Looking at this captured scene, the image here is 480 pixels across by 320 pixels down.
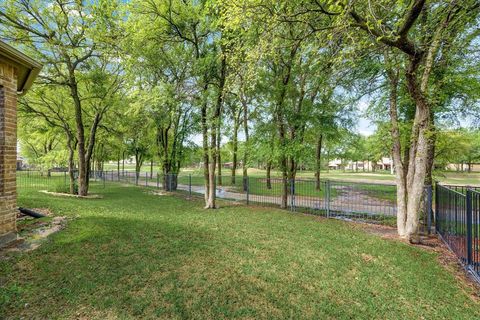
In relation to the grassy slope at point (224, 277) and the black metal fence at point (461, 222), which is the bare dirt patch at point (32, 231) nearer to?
the grassy slope at point (224, 277)

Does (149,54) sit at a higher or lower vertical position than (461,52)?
higher

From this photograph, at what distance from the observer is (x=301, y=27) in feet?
17.9

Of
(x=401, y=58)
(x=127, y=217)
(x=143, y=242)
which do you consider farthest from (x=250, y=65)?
(x=127, y=217)

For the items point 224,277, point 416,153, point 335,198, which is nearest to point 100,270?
point 224,277

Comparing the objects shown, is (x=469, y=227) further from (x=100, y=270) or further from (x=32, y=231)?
(x=32, y=231)

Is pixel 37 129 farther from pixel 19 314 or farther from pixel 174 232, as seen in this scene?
pixel 19 314

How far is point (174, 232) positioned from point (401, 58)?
7.78 metres

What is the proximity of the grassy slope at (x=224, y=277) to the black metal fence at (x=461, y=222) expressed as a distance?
562mm

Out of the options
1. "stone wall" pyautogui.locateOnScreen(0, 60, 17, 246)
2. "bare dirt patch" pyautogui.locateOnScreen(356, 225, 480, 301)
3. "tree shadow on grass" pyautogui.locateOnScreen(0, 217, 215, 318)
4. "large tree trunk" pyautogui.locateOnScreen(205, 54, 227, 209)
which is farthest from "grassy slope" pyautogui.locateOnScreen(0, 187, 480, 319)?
"large tree trunk" pyautogui.locateOnScreen(205, 54, 227, 209)

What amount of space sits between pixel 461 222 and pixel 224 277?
16.6 ft

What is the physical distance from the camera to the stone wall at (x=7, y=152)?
14.7ft

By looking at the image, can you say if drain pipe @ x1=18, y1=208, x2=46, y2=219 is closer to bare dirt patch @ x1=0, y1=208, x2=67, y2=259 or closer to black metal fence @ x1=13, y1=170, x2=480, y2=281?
bare dirt patch @ x1=0, y1=208, x2=67, y2=259

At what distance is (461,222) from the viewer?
462 cm

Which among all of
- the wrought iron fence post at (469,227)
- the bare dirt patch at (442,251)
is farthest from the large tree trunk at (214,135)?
the wrought iron fence post at (469,227)
